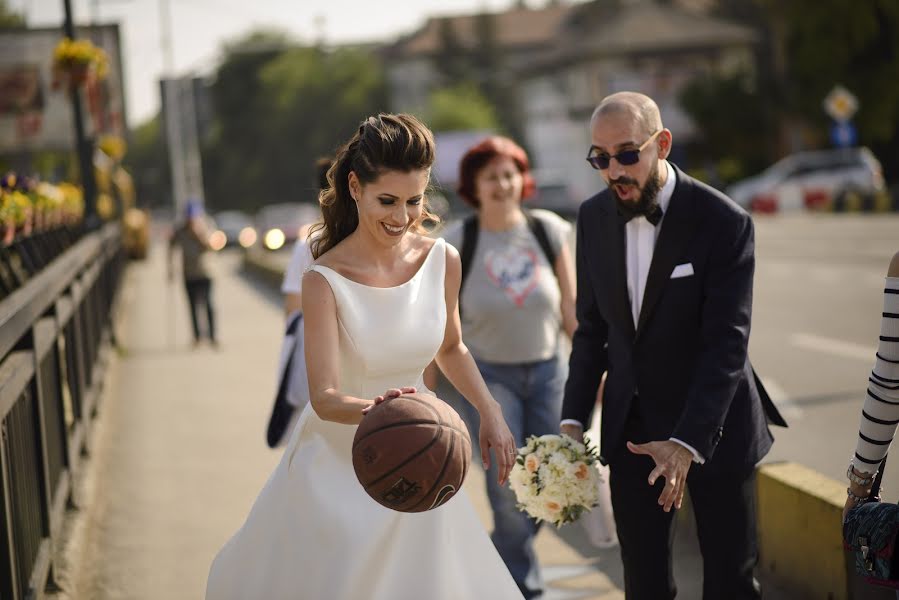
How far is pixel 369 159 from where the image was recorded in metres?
3.66

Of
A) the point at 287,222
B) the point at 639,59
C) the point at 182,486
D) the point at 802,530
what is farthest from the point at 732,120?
the point at 802,530

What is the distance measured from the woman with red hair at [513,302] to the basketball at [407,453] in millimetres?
2253

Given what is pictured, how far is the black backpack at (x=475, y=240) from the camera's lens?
595cm

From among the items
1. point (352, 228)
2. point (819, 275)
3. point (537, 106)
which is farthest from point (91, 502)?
point (537, 106)

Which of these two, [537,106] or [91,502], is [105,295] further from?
[537,106]

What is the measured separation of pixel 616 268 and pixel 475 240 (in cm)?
186

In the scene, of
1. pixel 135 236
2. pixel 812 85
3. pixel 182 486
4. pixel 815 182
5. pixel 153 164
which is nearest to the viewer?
pixel 182 486

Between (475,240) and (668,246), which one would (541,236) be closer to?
(475,240)

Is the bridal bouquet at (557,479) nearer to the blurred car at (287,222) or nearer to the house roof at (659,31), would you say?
the blurred car at (287,222)

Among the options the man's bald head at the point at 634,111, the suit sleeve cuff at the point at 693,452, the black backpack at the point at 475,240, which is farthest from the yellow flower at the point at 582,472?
the black backpack at the point at 475,240

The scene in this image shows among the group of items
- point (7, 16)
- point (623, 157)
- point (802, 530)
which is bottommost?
point (802, 530)

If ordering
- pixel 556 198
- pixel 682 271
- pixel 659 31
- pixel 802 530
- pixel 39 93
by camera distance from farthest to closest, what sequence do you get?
pixel 659 31 < pixel 556 198 < pixel 39 93 < pixel 802 530 < pixel 682 271

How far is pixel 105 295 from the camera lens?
1627 cm

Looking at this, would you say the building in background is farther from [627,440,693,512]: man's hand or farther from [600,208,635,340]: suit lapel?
[627,440,693,512]: man's hand
